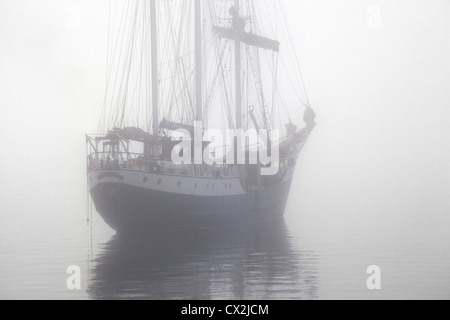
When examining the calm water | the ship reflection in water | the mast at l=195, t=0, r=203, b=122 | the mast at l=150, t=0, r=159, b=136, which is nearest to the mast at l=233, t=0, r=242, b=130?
the mast at l=195, t=0, r=203, b=122

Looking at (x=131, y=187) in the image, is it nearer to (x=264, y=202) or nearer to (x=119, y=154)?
(x=119, y=154)

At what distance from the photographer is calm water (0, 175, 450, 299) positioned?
31516mm

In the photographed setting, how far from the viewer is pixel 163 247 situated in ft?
149

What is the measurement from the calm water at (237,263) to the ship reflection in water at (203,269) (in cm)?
4

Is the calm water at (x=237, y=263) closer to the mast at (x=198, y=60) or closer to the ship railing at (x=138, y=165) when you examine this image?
the ship railing at (x=138, y=165)

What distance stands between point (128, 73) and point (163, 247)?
53.3ft

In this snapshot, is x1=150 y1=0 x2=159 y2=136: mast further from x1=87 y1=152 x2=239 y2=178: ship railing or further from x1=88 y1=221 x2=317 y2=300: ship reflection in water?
x1=88 y1=221 x2=317 y2=300: ship reflection in water

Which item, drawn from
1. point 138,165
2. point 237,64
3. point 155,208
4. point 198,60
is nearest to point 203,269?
point 155,208

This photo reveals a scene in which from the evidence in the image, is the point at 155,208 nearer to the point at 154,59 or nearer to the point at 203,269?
the point at 203,269

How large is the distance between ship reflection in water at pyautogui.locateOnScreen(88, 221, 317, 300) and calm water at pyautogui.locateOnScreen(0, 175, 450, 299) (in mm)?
44

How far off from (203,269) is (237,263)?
280 centimetres

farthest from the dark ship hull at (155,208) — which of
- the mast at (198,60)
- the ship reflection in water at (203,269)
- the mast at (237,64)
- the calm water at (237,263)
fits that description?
the mast at (237,64)

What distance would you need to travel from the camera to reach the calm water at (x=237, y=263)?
31516mm

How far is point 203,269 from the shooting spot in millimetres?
37031
